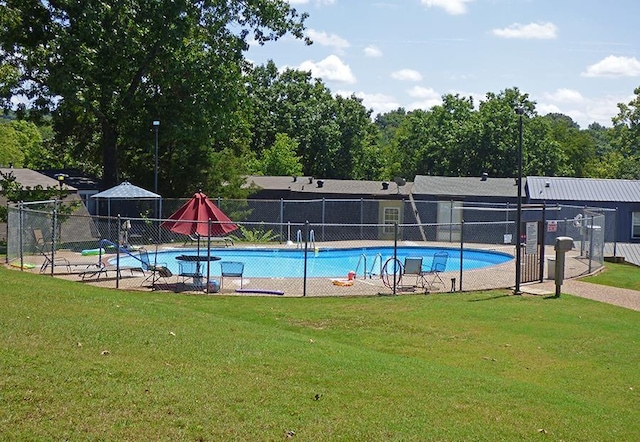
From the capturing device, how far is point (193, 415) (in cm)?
691

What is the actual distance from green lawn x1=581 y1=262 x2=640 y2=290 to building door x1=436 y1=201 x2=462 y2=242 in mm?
10005

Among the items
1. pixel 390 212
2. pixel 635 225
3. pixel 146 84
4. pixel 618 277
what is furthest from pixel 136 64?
pixel 635 225

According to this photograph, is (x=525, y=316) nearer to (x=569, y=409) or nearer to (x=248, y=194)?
(x=569, y=409)

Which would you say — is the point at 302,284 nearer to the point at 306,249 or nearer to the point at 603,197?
the point at 306,249

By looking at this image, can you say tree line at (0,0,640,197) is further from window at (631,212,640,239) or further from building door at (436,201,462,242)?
window at (631,212,640,239)

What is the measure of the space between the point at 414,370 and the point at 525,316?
685 centimetres

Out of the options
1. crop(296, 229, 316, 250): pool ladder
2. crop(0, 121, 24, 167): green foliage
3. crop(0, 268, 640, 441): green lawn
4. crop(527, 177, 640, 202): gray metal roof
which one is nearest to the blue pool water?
crop(296, 229, 316, 250): pool ladder

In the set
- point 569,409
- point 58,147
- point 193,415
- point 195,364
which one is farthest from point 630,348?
point 58,147

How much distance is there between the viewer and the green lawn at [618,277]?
22.5m

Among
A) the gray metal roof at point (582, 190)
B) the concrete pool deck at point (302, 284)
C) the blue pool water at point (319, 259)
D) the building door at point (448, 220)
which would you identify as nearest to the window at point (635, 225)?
the gray metal roof at point (582, 190)

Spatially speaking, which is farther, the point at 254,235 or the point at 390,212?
the point at 390,212

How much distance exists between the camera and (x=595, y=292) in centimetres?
2019

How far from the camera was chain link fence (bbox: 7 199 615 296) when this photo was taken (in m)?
19.9

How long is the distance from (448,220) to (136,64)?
17088 millimetres
